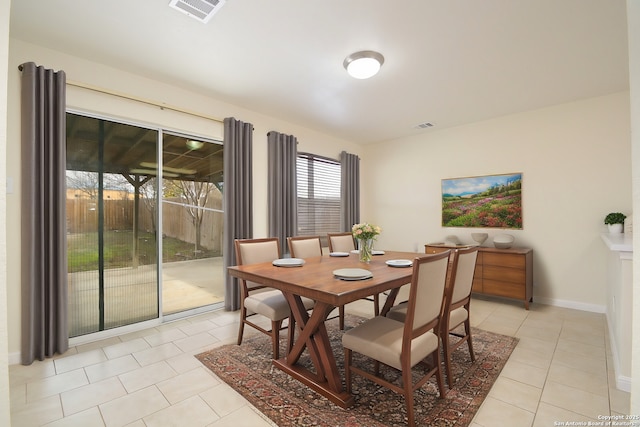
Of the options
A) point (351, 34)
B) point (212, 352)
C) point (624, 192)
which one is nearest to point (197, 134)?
point (351, 34)

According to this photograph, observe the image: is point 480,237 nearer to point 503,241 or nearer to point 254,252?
point 503,241

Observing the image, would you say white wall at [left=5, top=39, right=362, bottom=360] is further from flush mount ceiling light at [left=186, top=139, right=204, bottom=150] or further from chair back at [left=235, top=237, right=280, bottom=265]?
chair back at [left=235, top=237, right=280, bottom=265]

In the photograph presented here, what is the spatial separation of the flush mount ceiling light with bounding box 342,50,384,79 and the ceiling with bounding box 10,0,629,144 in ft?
0.20

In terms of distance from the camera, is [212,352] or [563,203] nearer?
[212,352]

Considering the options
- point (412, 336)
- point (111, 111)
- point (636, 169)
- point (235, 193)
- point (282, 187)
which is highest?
point (111, 111)

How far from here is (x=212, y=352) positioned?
8.27ft

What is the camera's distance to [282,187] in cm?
425

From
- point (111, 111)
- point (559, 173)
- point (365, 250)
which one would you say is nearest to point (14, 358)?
point (111, 111)

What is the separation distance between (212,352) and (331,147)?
12.6 ft

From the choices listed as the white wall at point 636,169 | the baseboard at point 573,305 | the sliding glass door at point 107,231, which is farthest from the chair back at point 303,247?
the baseboard at point 573,305

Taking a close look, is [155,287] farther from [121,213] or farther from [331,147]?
[331,147]

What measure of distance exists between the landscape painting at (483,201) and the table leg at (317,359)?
3425 mm

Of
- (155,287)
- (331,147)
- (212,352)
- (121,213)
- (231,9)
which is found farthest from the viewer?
(331,147)

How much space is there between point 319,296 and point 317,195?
3.51 m
